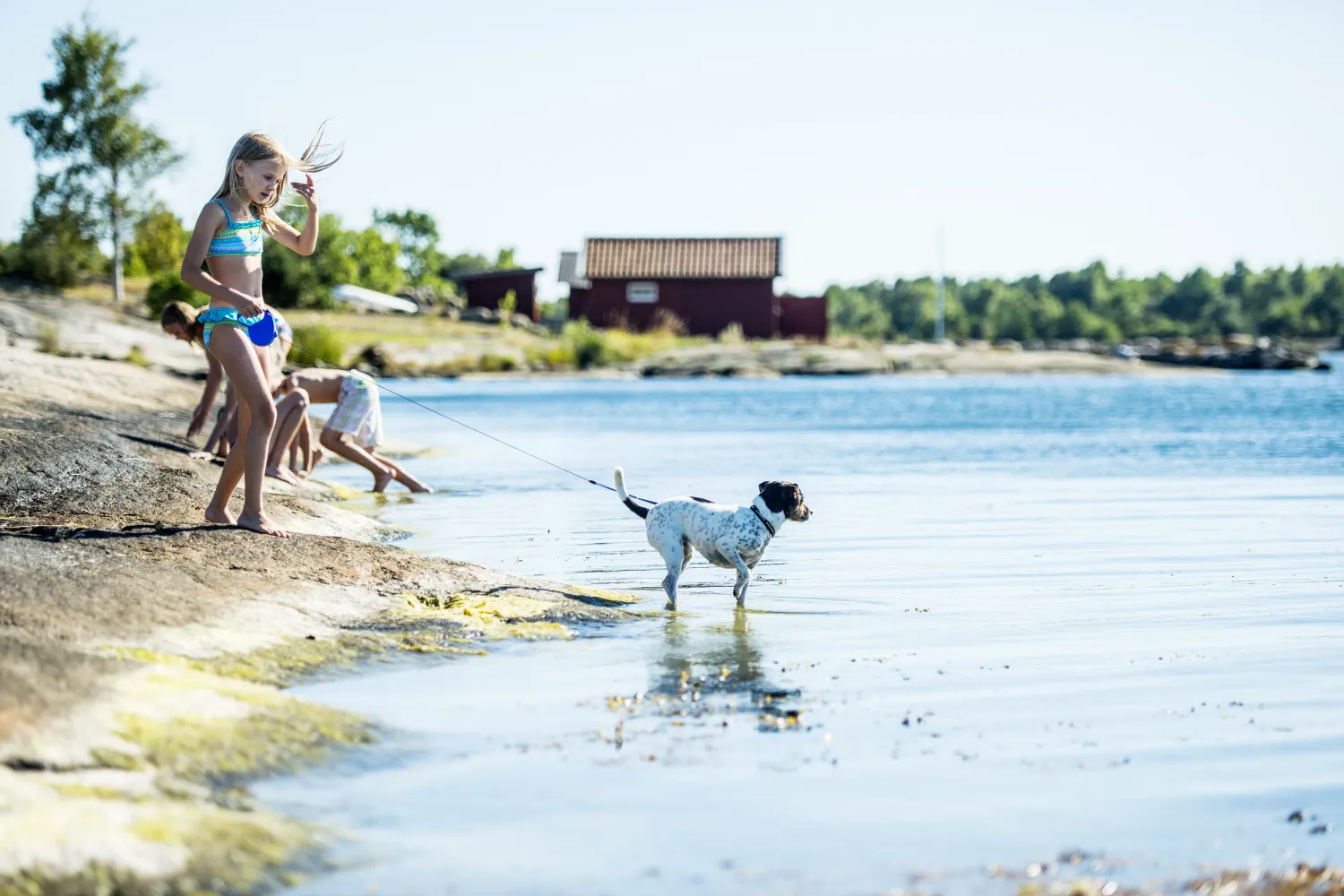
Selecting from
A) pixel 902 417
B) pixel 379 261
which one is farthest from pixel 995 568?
pixel 379 261

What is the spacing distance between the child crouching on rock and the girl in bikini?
4.98 m

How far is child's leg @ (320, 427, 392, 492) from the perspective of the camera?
45.8ft

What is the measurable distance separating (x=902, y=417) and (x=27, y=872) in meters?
28.7

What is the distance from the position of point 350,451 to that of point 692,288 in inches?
2082

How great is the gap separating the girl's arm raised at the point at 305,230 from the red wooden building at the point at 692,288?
184ft

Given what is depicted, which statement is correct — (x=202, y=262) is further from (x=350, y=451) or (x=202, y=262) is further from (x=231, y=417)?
(x=350, y=451)

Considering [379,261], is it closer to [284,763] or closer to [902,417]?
[902,417]

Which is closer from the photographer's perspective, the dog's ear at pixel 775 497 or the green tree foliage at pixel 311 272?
the dog's ear at pixel 775 497

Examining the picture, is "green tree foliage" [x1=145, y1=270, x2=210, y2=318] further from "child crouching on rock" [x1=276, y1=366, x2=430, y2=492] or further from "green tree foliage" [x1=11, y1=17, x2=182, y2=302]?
"child crouching on rock" [x1=276, y1=366, x2=430, y2=492]

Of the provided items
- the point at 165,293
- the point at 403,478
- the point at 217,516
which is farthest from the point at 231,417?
the point at 165,293

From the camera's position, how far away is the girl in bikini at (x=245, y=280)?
327 inches

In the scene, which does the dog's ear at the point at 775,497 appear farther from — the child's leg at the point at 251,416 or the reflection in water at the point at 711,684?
the child's leg at the point at 251,416

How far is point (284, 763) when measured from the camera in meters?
5.05

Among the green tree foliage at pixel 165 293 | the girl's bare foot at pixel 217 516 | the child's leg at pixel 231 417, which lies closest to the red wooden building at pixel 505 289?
the green tree foliage at pixel 165 293
